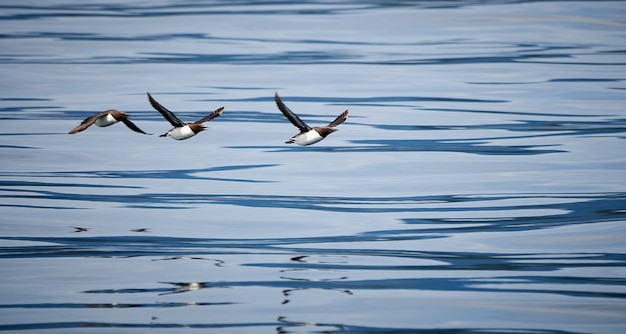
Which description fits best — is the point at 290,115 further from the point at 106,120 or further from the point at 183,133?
the point at 106,120

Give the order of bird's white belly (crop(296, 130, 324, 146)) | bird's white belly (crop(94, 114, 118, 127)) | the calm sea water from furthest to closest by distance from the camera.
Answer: bird's white belly (crop(94, 114, 118, 127)) < bird's white belly (crop(296, 130, 324, 146)) < the calm sea water

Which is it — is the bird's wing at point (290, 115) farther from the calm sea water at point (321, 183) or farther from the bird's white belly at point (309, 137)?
the calm sea water at point (321, 183)

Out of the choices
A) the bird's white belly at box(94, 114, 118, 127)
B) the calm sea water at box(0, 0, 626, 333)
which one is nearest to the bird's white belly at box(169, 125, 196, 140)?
the bird's white belly at box(94, 114, 118, 127)

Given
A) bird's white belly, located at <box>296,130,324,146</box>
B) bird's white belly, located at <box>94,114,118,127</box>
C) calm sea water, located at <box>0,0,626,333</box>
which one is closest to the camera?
calm sea water, located at <box>0,0,626,333</box>

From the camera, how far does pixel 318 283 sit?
35.1ft

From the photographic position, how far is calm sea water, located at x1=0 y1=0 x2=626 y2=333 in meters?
10.2

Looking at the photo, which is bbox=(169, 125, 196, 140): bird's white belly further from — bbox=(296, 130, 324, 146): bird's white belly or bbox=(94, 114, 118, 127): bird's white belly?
bbox=(296, 130, 324, 146): bird's white belly

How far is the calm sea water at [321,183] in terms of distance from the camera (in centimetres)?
1024

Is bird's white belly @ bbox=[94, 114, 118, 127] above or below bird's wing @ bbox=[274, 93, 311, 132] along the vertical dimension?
below

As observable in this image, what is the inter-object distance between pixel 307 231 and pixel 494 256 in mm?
2135

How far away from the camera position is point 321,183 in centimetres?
1539

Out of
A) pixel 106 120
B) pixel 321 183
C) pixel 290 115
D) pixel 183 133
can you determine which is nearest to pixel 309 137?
pixel 290 115

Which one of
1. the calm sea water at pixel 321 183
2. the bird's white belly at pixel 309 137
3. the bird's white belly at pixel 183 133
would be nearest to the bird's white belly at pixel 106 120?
the bird's white belly at pixel 183 133

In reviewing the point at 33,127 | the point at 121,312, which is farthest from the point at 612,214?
the point at 33,127
